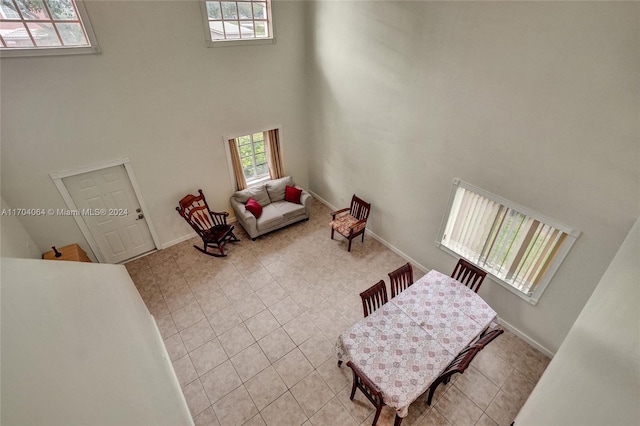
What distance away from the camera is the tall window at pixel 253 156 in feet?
20.9

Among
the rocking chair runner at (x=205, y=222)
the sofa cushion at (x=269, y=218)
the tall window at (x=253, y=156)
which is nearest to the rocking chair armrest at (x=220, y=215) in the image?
the rocking chair runner at (x=205, y=222)

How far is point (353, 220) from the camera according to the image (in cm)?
616

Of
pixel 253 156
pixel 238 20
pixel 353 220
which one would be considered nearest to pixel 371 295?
pixel 353 220

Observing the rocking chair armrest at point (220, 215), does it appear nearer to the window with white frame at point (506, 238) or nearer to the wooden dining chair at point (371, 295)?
the wooden dining chair at point (371, 295)

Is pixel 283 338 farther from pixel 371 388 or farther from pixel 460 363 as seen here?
pixel 460 363

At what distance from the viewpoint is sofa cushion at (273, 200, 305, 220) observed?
638 centimetres

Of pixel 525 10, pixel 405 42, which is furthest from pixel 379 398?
pixel 405 42

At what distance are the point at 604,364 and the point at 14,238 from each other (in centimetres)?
583

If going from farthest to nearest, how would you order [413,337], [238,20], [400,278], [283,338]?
[238,20] < [283,338] < [400,278] < [413,337]

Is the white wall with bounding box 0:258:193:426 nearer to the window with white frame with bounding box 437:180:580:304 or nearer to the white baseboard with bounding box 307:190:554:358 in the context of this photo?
the window with white frame with bounding box 437:180:580:304

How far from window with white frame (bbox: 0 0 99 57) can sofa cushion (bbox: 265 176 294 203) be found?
3538 millimetres

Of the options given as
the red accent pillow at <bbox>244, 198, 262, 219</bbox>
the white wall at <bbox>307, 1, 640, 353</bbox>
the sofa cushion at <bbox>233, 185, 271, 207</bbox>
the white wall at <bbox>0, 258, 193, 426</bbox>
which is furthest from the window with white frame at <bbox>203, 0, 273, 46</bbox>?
the white wall at <bbox>0, 258, 193, 426</bbox>

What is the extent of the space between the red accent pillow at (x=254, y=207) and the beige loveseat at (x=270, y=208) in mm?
62

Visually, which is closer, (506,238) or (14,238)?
(14,238)
